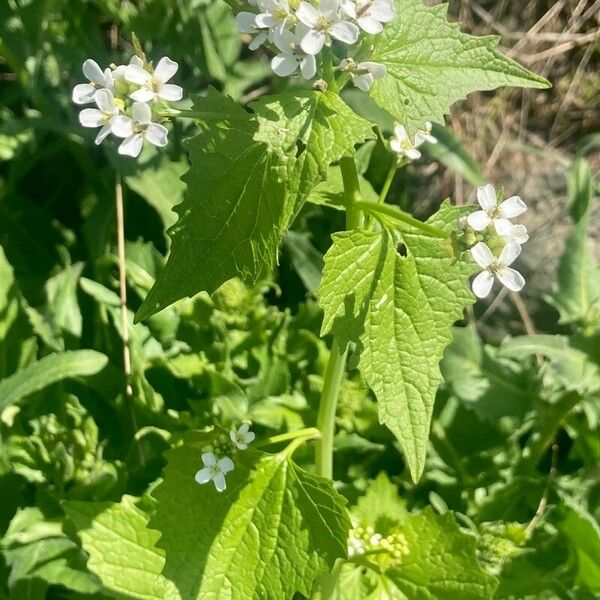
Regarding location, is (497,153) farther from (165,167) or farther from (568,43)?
(165,167)

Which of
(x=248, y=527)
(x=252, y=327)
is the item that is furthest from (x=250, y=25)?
(x=252, y=327)

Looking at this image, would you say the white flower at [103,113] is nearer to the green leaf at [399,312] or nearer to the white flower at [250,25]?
the white flower at [250,25]

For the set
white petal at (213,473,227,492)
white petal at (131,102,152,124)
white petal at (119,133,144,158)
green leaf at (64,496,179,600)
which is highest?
white petal at (131,102,152,124)

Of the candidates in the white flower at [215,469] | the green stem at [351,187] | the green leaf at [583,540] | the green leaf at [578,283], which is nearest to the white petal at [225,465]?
the white flower at [215,469]

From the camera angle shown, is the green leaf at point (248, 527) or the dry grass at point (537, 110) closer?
the green leaf at point (248, 527)

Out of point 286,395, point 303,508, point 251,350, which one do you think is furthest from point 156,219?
point 303,508

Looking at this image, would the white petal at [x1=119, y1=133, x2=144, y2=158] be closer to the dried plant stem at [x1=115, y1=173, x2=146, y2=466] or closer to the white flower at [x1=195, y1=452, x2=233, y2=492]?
the white flower at [x1=195, y1=452, x2=233, y2=492]

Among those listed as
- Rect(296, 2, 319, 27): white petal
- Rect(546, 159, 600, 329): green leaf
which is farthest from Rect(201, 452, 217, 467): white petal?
Rect(546, 159, 600, 329): green leaf
